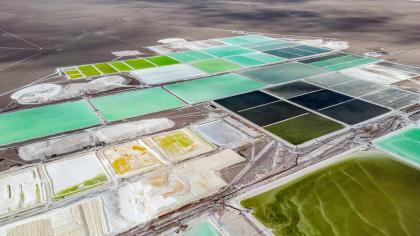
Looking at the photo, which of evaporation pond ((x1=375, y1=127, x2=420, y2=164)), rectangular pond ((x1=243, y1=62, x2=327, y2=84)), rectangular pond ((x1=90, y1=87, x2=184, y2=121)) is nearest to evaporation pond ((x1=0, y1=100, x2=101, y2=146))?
rectangular pond ((x1=90, y1=87, x2=184, y2=121))

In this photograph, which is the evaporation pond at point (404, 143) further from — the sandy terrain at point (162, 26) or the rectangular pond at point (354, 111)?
the sandy terrain at point (162, 26)

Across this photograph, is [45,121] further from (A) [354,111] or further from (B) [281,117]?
(A) [354,111]

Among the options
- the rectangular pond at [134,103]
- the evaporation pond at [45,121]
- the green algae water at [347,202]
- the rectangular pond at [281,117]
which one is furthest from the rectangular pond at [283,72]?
the evaporation pond at [45,121]

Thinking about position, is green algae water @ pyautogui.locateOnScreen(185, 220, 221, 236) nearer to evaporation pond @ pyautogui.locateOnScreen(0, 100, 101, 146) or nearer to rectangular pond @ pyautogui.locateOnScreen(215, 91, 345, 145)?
rectangular pond @ pyautogui.locateOnScreen(215, 91, 345, 145)

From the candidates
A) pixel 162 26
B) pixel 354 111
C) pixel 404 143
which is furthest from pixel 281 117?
pixel 162 26

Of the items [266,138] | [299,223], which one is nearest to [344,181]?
[299,223]

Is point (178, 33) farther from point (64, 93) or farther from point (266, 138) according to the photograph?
point (266, 138)
